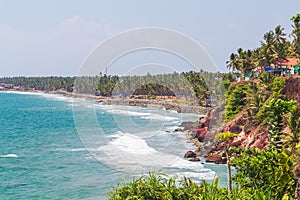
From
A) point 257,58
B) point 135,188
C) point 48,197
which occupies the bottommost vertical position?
point 48,197

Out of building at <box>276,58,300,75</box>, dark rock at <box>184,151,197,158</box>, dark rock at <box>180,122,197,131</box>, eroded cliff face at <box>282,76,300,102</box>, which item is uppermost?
building at <box>276,58,300,75</box>

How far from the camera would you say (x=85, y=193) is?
25859 millimetres

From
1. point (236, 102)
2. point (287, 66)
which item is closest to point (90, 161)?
point (236, 102)

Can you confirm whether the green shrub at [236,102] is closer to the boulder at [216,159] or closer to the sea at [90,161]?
the sea at [90,161]

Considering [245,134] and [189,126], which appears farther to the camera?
[189,126]

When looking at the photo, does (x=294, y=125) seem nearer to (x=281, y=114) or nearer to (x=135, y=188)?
(x=281, y=114)

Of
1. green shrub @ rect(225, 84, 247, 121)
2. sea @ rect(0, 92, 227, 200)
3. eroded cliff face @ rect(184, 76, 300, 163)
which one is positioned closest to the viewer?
sea @ rect(0, 92, 227, 200)

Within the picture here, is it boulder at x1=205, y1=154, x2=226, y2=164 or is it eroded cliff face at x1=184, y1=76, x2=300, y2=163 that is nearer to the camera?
boulder at x1=205, y1=154, x2=226, y2=164

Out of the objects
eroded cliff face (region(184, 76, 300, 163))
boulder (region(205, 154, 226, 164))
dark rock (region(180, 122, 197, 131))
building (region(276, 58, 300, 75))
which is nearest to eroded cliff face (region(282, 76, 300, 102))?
eroded cliff face (region(184, 76, 300, 163))

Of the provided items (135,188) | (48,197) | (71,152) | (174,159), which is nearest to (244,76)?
(174,159)

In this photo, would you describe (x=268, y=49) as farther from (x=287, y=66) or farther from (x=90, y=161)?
(x=90, y=161)

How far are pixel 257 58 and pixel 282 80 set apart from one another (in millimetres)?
12080

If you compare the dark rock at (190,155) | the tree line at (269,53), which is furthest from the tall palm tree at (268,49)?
the dark rock at (190,155)

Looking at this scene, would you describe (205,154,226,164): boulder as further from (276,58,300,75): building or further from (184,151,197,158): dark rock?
(276,58,300,75): building
